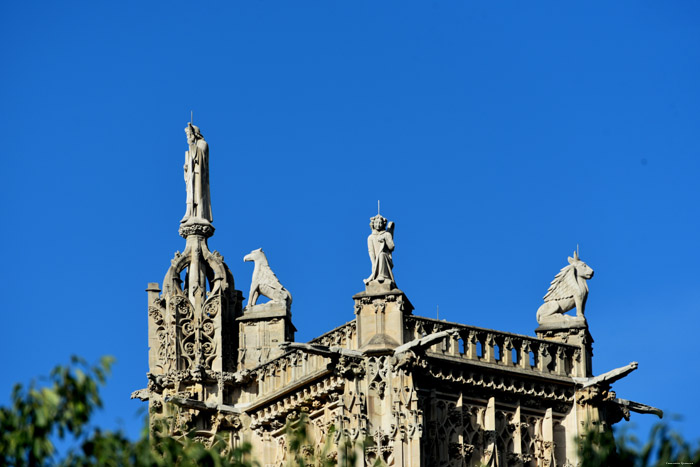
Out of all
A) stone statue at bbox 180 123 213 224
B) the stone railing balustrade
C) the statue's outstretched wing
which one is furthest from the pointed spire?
the statue's outstretched wing

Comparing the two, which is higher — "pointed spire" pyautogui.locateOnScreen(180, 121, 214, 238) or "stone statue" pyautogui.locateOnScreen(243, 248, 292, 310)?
"pointed spire" pyautogui.locateOnScreen(180, 121, 214, 238)

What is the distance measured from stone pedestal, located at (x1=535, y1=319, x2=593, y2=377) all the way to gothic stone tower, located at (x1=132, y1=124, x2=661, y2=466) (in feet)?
0.13

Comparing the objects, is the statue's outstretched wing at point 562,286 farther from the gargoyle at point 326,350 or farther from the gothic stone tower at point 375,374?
the gargoyle at point 326,350

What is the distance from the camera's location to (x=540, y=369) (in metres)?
53.2

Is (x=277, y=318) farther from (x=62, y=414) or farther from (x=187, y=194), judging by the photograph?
(x=62, y=414)

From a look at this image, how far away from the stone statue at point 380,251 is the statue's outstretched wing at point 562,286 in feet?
15.6

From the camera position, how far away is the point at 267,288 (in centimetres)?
5738

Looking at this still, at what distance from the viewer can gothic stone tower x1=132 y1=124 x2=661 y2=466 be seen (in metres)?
51.0

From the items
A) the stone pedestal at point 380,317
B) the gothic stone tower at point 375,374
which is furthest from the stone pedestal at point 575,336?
the stone pedestal at point 380,317

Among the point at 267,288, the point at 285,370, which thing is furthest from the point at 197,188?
the point at 285,370

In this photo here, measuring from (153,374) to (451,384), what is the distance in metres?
8.50

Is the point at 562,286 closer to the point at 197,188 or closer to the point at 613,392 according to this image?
the point at 613,392

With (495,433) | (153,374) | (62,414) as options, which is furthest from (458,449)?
(62,414)

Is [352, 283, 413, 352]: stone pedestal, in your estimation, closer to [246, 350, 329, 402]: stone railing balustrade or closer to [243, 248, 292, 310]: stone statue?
[246, 350, 329, 402]: stone railing balustrade
